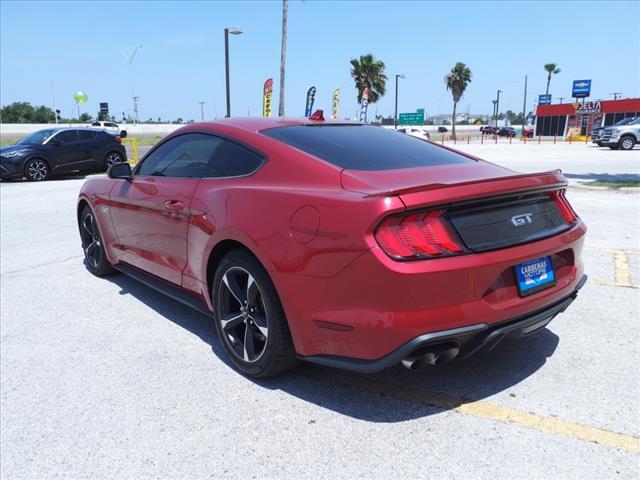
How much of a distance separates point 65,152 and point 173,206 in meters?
14.0

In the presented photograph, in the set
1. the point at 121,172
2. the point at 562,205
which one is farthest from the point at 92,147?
the point at 562,205

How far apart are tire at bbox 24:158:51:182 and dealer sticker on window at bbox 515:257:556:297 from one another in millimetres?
15774

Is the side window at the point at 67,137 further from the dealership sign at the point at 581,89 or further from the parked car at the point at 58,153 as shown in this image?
the dealership sign at the point at 581,89

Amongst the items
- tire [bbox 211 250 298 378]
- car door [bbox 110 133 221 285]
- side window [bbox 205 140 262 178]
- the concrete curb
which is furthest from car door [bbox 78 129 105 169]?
tire [bbox 211 250 298 378]

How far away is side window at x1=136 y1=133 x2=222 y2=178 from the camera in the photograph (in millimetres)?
3682

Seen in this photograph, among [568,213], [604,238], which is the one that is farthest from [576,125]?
[568,213]

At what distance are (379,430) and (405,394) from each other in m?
0.38

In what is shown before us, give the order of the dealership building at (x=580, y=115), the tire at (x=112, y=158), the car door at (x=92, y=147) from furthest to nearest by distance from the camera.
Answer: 1. the dealership building at (x=580, y=115)
2. the tire at (x=112, y=158)
3. the car door at (x=92, y=147)

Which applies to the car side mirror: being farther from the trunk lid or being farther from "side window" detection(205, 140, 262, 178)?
the trunk lid

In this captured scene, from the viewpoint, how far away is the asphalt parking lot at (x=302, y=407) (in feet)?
A: 7.80

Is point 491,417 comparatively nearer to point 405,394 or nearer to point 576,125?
point 405,394

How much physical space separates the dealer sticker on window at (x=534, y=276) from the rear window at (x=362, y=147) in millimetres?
865

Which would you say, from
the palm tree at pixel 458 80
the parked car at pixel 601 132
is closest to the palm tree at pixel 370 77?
the palm tree at pixel 458 80

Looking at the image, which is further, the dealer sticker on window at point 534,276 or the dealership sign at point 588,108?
the dealership sign at point 588,108
